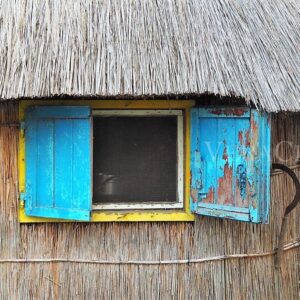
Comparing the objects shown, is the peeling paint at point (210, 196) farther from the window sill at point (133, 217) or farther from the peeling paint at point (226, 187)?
the window sill at point (133, 217)

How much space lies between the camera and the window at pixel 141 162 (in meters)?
4.46

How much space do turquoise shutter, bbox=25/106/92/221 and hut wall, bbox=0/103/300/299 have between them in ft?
0.73

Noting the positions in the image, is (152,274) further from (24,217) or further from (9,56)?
(9,56)

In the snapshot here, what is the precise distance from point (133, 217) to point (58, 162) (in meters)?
0.83

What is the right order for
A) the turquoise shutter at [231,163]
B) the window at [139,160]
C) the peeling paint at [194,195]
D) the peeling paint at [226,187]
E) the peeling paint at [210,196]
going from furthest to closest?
the window at [139,160]
the peeling paint at [194,195]
the peeling paint at [210,196]
the peeling paint at [226,187]
the turquoise shutter at [231,163]

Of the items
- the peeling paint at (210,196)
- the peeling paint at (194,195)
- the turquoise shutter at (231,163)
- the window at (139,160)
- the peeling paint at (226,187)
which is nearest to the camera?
the turquoise shutter at (231,163)

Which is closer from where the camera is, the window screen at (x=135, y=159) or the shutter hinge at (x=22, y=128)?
the shutter hinge at (x=22, y=128)

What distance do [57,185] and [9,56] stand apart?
3.79ft

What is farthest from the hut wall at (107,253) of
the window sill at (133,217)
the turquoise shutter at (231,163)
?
the turquoise shutter at (231,163)

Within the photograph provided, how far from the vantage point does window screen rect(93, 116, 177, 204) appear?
4.93 meters

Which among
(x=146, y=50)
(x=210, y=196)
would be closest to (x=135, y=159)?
(x=210, y=196)

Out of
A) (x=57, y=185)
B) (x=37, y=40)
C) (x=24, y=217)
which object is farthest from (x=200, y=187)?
(x=37, y=40)

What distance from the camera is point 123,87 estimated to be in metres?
4.34

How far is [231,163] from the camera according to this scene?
4551 mm
